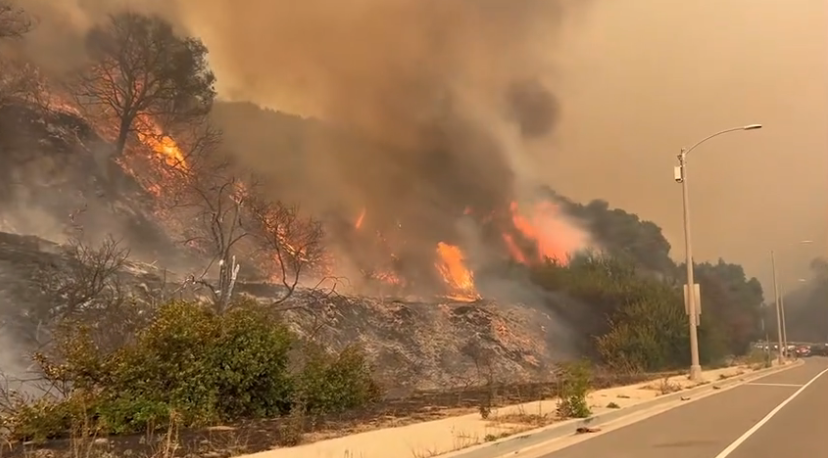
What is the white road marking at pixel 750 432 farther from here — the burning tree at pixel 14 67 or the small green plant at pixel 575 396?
the burning tree at pixel 14 67

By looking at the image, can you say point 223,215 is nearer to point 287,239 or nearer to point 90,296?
point 287,239

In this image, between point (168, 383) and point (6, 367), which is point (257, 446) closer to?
point (168, 383)

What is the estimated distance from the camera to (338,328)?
29.4 meters

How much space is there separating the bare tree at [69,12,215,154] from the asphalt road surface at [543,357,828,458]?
22.3m

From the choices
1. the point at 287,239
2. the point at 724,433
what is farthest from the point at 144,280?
the point at 724,433

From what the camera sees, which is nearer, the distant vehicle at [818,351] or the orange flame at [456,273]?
the orange flame at [456,273]

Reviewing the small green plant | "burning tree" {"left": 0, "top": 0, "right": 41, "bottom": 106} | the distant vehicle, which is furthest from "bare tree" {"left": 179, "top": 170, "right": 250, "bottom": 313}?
the distant vehicle

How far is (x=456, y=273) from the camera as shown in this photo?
141 ft

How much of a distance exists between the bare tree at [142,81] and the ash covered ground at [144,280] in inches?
53.8

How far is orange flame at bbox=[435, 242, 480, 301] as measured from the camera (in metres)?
41.3

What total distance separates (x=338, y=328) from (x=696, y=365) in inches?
579

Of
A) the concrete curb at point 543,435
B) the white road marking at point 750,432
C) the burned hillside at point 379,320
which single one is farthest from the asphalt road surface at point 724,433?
the burned hillside at point 379,320

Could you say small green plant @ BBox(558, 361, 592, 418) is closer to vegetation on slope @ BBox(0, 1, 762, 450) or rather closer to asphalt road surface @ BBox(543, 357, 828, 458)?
asphalt road surface @ BBox(543, 357, 828, 458)

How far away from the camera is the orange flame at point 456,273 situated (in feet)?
136
